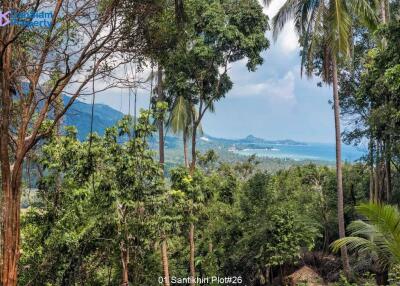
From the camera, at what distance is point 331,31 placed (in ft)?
32.0

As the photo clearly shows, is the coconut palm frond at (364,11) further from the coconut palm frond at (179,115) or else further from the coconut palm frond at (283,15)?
the coconut palm frond at (179,115)

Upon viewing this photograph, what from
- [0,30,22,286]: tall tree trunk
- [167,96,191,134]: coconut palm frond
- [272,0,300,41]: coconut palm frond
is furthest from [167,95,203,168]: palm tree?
[0,30,22,286]: tall tree trunk

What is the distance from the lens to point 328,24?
10234 millimetres

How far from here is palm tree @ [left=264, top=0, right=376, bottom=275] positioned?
31.6 feet

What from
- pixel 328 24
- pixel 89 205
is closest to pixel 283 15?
pixel 328 24

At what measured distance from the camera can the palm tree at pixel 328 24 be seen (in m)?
9.63

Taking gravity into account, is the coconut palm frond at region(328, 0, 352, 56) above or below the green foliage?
above

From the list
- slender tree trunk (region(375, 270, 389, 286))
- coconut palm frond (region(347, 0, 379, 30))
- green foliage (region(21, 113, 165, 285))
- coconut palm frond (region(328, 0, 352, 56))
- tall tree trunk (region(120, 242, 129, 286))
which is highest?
coconut palm frond (region(347, 0, 379, 30))

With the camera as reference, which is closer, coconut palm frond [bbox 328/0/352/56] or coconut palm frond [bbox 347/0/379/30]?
coconut palm frond [bbox 328/0/352/56]

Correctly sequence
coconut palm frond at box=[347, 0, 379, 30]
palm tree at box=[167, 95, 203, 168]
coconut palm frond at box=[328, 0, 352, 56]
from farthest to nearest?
1. palm tree at box=[167, 95, 203, 168]
2. coconut palm frond at box=[347, 0, 379, 30]
3. coconut palm frond at box=[328, 0, 352, 56]

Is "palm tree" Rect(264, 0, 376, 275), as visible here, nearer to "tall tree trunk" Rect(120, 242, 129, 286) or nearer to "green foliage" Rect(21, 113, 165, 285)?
"green foliage" Rect(21, 113, 165, 285)

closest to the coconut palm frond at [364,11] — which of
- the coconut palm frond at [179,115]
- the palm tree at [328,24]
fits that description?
the palm tree at [328,24]

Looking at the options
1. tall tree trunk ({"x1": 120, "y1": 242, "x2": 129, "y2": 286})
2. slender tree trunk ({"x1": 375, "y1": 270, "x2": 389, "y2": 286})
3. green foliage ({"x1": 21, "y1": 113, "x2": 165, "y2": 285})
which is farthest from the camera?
slender tree trunk ({"x1": 375, "y1": 270, "x2": 389, "y2": 286})

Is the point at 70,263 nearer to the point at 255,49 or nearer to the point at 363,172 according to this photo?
the point at 255,49
